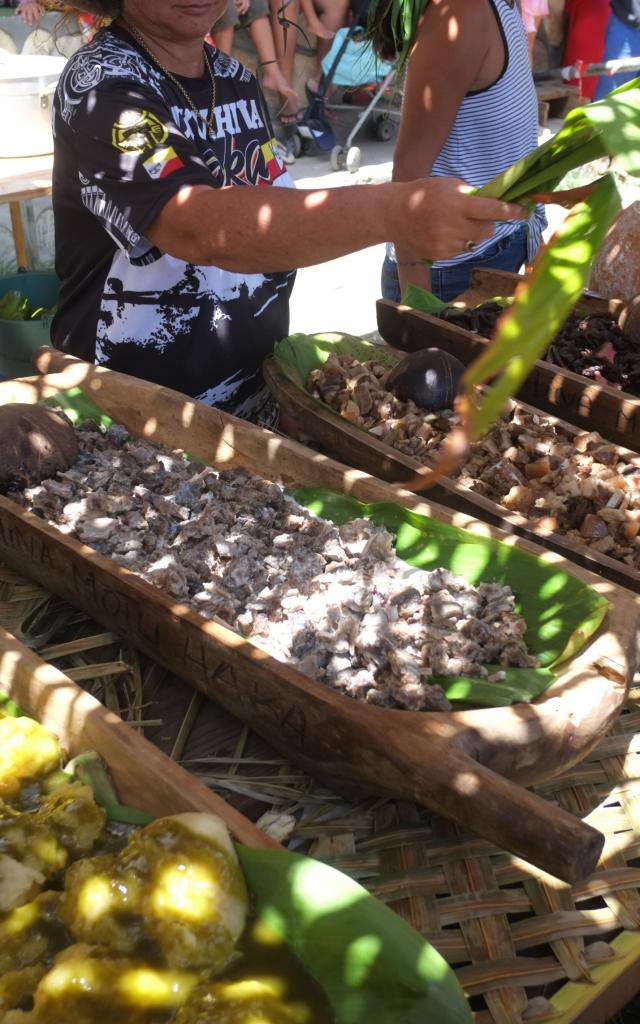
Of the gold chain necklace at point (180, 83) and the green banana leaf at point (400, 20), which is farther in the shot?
the green banana leaf at point (400, 20)

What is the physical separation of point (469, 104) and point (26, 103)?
7.81 feet

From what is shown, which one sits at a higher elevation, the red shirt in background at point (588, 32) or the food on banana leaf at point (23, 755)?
the red shirt in background at point (588, 32)

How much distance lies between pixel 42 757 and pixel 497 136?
243 cm

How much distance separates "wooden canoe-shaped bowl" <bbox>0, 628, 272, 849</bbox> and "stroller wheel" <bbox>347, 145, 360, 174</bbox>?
6.89 meters

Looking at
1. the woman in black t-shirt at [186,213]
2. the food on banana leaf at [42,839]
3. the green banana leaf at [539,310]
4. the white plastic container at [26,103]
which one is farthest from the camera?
the white plastic container at [26,103]

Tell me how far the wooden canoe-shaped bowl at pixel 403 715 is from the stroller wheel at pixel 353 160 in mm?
6378

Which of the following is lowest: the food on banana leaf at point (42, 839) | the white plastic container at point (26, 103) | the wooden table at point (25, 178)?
the food on banana leaf at point (42, 839)

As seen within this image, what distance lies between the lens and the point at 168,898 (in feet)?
3.61

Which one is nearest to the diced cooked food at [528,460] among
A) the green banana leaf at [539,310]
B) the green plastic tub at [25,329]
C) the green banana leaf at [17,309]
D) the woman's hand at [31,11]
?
the green banana leaf at [539,310]

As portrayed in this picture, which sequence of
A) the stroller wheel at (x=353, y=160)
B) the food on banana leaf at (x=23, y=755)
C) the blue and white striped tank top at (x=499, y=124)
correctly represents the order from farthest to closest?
1. the stroller wheel at (x=353, y=160)
2. the blue and white striped tank top at (x=499, y=124)
3. the food on banana leaf at (x=23, y=755)

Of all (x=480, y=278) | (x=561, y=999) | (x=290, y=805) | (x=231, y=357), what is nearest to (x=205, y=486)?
(x=231, y=357)

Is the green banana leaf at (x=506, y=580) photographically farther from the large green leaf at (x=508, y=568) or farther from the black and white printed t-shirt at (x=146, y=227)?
the black and white printed t-shirt at (x=146, y=227)

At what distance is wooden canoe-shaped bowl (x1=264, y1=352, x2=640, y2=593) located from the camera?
1897 mm

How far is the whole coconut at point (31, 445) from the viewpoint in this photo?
2.01 meters
